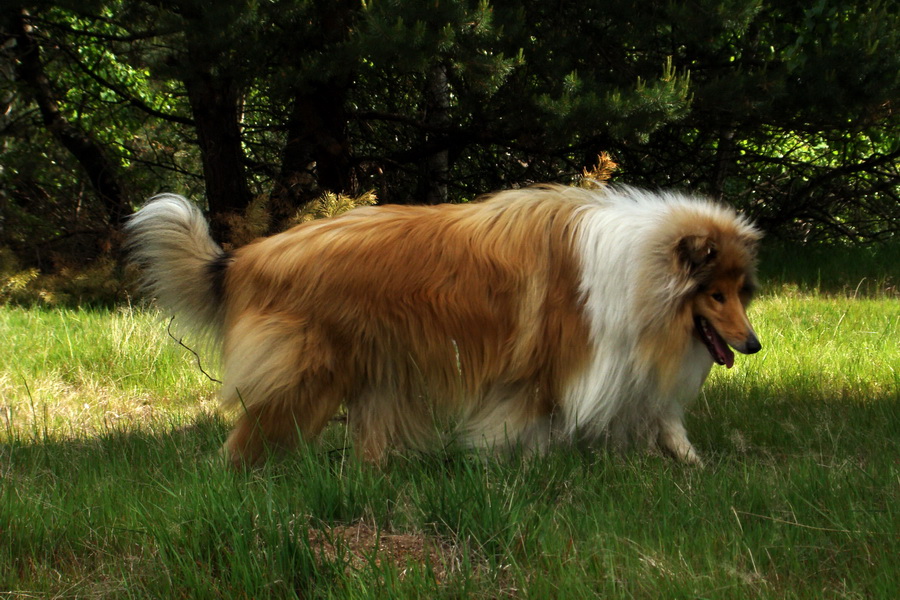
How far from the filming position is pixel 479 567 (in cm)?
266

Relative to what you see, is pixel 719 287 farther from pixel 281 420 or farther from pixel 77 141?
pixel 77 141

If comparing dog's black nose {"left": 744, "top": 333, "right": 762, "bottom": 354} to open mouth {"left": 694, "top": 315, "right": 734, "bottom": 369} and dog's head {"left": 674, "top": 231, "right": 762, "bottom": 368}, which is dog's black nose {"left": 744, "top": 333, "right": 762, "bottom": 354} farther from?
open mouth {"left": 694, "top": 315, "right": 734, "bottom": 369}

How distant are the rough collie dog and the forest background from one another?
6.28 feet

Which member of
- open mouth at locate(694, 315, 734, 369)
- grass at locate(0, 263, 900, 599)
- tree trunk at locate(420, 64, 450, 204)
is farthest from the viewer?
tree trunk at locate(420, 64, 450, 204)

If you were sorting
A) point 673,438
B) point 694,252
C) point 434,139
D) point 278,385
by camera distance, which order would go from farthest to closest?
point 434,139
point 673,438
point 694,252
point 278,385

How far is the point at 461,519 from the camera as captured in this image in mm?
2875

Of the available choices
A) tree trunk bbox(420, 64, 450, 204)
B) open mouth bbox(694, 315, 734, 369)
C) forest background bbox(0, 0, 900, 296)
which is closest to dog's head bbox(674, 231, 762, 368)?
open mouth bbox(694, 315, 734, 369)

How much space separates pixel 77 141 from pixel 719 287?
8.45 metres

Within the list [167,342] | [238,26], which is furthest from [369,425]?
[238,26]

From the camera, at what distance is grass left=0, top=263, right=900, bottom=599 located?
2586mm

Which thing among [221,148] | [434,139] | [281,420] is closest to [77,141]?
[221,148]

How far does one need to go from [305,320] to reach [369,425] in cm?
59

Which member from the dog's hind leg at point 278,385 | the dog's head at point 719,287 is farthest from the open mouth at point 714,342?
the dog's hind leg at point 278,385

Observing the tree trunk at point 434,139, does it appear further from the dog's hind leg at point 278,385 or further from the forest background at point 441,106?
the dog's hind leg at point 278,385
